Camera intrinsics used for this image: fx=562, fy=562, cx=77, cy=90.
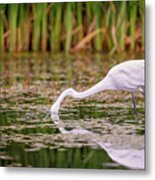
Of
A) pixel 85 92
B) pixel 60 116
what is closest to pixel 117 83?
pixel 85 92

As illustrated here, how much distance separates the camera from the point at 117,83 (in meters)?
1.95

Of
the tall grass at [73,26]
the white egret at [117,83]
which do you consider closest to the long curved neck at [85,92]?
the white egret at [117,83]

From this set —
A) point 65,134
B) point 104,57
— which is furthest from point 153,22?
point 65,134

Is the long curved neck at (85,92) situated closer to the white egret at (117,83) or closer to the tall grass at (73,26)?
the white egret at (117,83)

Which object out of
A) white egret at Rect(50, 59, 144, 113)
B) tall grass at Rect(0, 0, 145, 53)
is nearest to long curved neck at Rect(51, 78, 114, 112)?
white egret at Rect(50, 59, 144, 113)

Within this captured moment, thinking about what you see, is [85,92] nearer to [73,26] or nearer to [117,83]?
[117,83]

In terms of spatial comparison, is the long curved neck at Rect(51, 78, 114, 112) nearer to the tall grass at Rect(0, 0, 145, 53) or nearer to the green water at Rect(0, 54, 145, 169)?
the green water at Rect(0, 54, 145, 169)

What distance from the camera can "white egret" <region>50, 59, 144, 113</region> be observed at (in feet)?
6.29

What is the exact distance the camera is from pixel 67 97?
1952mm

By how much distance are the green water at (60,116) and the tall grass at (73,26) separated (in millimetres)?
43

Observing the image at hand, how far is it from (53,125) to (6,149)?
0.19 m

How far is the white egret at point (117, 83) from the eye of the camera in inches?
75.5

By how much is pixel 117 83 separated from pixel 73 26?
0.83 ft

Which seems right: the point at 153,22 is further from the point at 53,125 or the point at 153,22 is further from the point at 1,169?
the point at 1,169
